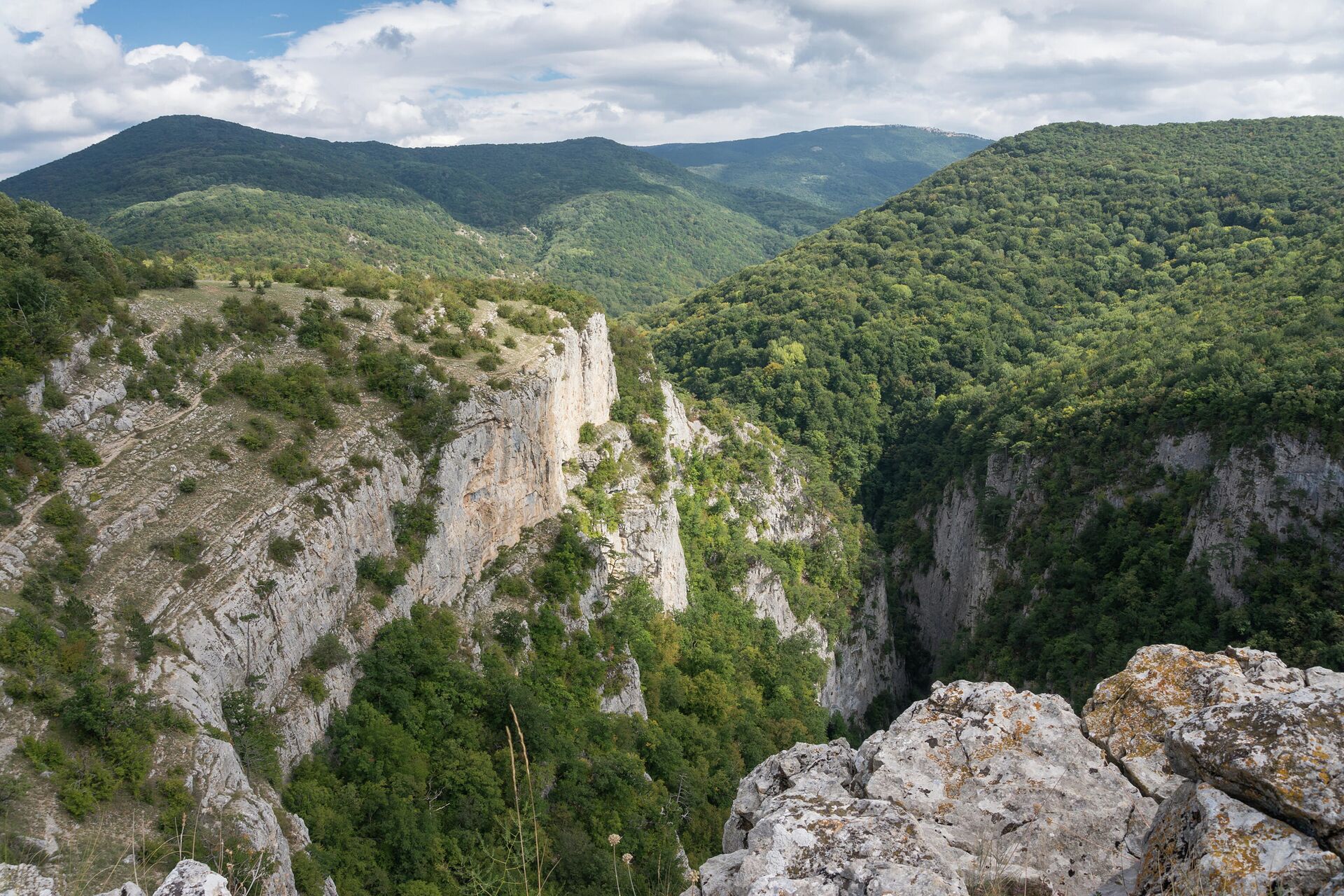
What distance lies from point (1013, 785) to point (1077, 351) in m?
72.1

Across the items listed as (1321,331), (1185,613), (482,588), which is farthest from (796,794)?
(1321,331)

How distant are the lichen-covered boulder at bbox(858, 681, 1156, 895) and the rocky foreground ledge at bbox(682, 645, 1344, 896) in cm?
2

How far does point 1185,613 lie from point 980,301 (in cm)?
5511

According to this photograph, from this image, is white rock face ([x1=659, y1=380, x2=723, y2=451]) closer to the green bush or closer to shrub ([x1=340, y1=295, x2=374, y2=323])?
shrub ([x1=340, y1=295, x2=374, y2=323])

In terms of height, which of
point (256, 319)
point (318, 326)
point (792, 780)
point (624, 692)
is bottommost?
point (624, 692)

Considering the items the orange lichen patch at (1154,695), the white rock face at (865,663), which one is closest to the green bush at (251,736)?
the orange lichen patch at (1154,695)

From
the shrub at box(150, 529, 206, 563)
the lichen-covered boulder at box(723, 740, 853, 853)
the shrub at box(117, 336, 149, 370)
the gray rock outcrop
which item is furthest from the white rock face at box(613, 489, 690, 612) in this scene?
the gray rock outcrop

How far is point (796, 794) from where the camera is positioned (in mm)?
8969

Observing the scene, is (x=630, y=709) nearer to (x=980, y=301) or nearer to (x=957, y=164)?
(x=980, y=301)

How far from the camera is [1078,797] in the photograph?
26.8ft

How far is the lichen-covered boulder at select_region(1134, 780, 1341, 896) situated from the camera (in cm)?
503

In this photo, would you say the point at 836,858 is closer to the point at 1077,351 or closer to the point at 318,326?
the point at 318,326

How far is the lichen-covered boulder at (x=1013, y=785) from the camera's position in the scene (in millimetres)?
7516

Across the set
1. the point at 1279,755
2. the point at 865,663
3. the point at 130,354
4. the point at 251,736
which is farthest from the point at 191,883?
the point at 865,663
